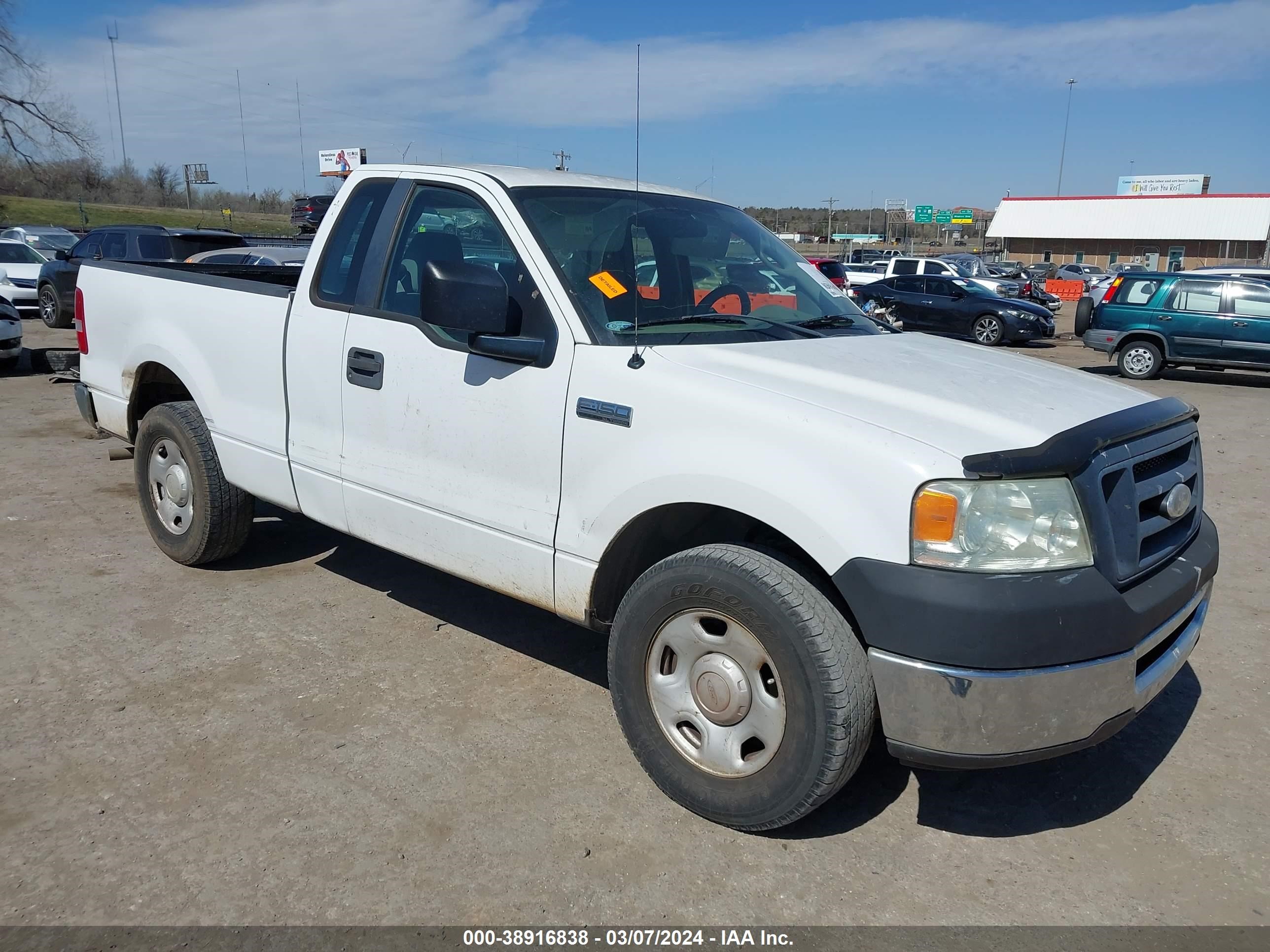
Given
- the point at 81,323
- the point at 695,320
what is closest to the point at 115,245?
the point at 81,323

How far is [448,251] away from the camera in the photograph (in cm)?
387

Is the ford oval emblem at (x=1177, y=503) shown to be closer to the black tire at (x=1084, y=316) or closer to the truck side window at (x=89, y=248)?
the black tire at (x=1084, y=316)

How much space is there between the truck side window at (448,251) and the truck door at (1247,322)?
15344 millimetres

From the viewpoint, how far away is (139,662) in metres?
4.11

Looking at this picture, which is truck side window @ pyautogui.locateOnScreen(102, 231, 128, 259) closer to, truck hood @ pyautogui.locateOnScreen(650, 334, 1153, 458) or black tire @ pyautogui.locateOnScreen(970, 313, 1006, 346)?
truck hood @ pyautogui.locateOnScreen(650, 334, 1153, 458)

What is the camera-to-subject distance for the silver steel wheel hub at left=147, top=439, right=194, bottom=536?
5027 mm

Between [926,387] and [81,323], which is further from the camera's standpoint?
[81,323]

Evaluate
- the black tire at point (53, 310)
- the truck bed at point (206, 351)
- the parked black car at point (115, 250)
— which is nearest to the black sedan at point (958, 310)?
the parked black car at point (115, 250)

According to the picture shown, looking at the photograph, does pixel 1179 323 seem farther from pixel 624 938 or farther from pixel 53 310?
pixel 53 310

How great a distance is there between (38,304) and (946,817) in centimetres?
2088

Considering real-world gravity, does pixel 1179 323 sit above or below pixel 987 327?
above

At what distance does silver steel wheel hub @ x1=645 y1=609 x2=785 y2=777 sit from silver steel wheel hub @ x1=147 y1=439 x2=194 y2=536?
121 inches


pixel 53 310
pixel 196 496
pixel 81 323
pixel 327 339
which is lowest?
pixel 53 310

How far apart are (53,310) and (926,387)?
19029 millimetres
